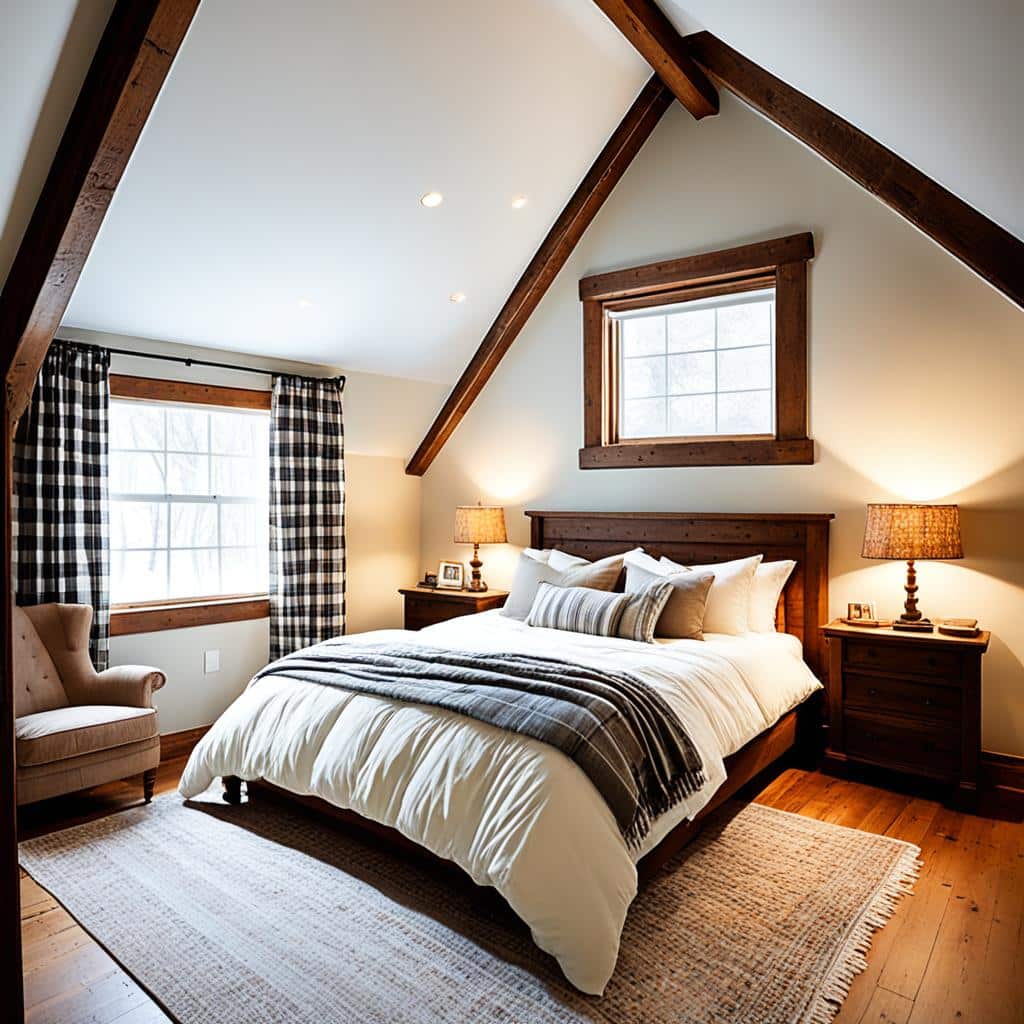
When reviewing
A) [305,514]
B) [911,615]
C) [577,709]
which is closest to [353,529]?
[305,514]

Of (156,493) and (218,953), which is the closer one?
(218,953)

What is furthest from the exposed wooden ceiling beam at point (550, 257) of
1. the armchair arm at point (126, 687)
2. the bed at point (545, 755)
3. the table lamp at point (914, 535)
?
the armchair arm at point (126, 687)

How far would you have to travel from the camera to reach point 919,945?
7.85ft

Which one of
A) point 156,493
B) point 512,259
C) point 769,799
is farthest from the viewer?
point 512,259

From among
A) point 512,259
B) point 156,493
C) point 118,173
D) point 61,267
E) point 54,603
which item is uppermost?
point 512,259

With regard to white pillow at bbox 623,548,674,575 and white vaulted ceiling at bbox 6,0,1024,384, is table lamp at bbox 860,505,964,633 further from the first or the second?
white vaulted ceiling at bbox 6,0,1024,384

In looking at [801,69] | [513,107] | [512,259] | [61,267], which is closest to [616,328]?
[512,259]

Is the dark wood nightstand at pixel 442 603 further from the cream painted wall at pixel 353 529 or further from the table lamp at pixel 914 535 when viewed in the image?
the table lamp at pixel 914 535

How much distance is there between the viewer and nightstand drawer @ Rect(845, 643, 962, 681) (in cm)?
346

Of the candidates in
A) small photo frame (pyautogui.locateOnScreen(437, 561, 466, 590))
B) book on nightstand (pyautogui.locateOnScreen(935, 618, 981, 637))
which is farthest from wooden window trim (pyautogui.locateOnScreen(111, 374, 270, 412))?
book on nightstand (pyautogui.locateOnScreen(935, 618, 981, 637))

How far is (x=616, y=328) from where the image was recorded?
16.5 feet

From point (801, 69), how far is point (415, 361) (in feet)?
9.85

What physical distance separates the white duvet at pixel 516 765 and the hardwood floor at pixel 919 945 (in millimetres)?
638

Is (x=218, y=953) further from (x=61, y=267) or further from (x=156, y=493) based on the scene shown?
(x=156, y=493)
